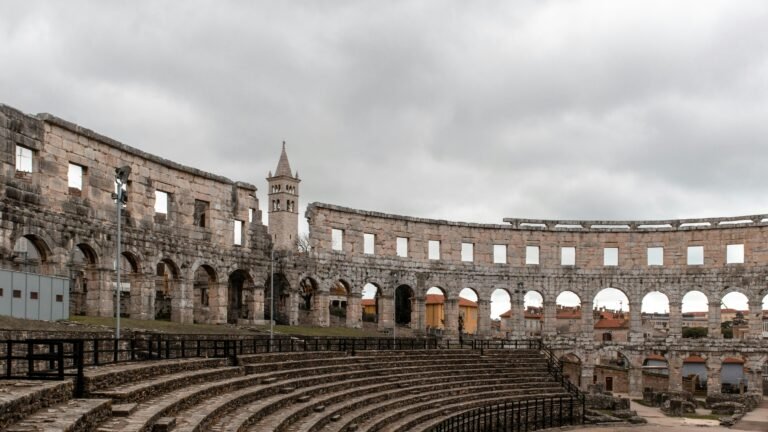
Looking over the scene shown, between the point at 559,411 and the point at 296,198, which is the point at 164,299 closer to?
the point at 296,198

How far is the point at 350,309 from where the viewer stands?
45344 mm

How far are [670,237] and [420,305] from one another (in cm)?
1563

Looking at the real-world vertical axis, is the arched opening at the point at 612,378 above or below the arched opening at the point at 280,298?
below

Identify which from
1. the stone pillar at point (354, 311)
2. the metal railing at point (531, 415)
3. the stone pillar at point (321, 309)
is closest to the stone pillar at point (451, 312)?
the stone pillar at point (354, 311)

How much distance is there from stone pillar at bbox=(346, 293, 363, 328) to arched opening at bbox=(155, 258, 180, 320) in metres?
9.64

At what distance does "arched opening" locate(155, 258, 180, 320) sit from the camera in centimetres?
3519

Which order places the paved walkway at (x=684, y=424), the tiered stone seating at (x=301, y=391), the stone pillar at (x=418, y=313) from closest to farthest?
the tiered stone seating at (x=301, y=391) < the paved walkway at (x=684, y=424) < the stone pillar at (x=418, y=313)

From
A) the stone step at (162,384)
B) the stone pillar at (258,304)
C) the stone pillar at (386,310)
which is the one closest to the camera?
the stone step at (162,384)

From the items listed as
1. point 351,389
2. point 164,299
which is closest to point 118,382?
point 351,389

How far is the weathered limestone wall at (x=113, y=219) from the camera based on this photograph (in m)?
27.1

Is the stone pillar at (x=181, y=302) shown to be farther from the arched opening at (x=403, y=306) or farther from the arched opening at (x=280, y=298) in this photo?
the arched opening at (x=403, y=306)

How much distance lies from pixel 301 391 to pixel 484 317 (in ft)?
101

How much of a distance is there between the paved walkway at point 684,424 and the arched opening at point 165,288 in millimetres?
17835

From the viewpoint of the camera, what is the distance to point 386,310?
46.5m
